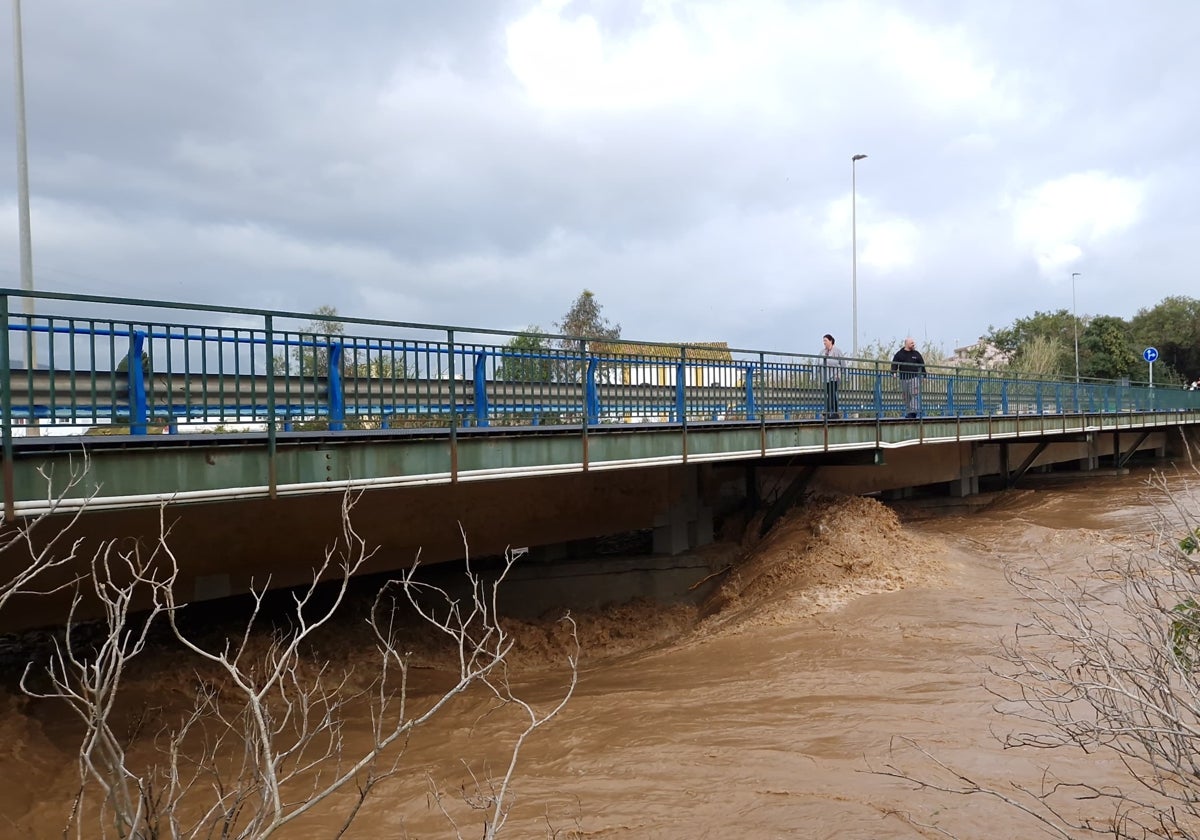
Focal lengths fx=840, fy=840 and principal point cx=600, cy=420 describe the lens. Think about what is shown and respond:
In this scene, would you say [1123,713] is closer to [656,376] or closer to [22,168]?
[656,376]

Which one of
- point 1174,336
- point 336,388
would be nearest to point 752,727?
point 336,388

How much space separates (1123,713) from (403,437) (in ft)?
20.2

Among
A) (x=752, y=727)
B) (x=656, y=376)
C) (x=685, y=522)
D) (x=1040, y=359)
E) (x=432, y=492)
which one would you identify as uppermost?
(x=1040, y=359)

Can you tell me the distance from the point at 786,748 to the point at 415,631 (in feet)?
23.1

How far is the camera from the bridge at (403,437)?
6.11 meters

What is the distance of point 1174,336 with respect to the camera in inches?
2410

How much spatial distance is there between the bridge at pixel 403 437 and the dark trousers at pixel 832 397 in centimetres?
18

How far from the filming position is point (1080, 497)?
73.7ft

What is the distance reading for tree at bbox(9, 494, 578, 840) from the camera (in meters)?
2.70

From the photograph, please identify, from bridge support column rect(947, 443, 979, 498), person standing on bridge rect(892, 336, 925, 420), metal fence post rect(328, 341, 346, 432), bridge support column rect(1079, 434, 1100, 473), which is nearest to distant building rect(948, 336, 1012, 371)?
bridge support column rect(1079, 434, 1100, 473)

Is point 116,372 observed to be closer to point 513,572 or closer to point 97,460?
point 97,460

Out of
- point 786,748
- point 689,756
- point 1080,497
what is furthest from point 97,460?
point 1080,497

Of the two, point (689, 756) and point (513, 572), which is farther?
point (513, 572)

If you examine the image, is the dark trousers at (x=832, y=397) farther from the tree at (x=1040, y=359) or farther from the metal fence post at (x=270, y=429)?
the tree at (x=1040, y=359)
